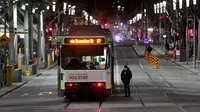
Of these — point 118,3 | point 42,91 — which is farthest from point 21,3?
point 118,3

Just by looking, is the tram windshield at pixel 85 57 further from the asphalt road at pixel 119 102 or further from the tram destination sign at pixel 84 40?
the asphalt road at pixel 119 102

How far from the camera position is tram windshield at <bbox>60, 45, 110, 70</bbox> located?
958 inches

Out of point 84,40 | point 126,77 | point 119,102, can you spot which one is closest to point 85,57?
point 84,40

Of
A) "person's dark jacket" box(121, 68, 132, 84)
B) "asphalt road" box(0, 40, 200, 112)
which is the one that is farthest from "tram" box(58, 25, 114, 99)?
"person's dark jacket" box(121, 68, 132, 84)

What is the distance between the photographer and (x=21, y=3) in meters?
58.8

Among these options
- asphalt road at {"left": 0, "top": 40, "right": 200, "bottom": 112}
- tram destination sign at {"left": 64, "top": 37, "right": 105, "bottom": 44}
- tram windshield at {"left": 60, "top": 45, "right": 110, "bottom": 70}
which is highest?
tram destination sign at {"left": 64, "top": 37, "right": 105, "bottom": 44}

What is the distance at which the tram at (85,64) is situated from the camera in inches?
956

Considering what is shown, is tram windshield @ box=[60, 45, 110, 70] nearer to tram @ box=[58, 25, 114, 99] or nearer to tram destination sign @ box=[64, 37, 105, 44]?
tram @ box=[58, 25, 114, 99]

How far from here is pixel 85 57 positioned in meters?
24.3

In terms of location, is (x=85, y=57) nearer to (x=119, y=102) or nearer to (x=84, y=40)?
(x=84, y=40)

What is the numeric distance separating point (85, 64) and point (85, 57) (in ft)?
1.22

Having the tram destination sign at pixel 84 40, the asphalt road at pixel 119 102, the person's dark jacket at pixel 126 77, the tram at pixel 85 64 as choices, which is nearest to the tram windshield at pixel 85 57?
the tram at pixel 85 64

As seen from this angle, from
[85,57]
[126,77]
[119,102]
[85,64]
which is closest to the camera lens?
Result: [85,57]

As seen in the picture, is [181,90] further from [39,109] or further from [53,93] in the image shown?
A: [39,109]
